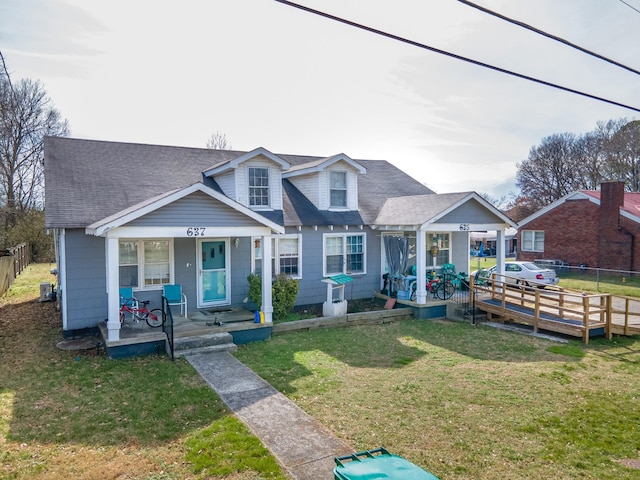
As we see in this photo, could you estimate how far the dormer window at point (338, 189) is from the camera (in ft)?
52.8

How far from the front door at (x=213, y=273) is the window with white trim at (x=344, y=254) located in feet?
11.6

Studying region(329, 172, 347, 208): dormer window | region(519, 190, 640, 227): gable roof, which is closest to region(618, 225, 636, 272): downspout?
region(519, 190, 640, 227): gable roof

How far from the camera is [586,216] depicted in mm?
26047

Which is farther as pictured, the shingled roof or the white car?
the white car

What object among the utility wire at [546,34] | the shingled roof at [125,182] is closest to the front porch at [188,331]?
the shingled roof at [125,182]

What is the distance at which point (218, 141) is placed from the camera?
4147cm

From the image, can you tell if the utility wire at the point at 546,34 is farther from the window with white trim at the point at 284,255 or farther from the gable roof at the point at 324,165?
the window with white trim at the point at 284,255

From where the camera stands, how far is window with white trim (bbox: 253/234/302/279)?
46.3ft

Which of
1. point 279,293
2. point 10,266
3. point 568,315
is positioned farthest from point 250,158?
point 10,266

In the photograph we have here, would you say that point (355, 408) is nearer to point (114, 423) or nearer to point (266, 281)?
point (114, 423)

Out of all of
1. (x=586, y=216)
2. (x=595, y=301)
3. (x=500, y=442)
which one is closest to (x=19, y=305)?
(x=500, y=442)

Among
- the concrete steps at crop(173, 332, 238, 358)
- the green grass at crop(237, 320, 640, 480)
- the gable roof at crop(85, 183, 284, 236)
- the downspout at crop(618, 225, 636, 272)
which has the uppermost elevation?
the gable roof at crop(85, 183, 284, 236)

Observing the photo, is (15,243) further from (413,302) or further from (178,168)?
(413,302)

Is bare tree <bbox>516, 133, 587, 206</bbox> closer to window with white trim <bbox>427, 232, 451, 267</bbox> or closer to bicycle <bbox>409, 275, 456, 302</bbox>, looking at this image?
window with white trim <bbox>427, 232, 451, 267</bbox>
